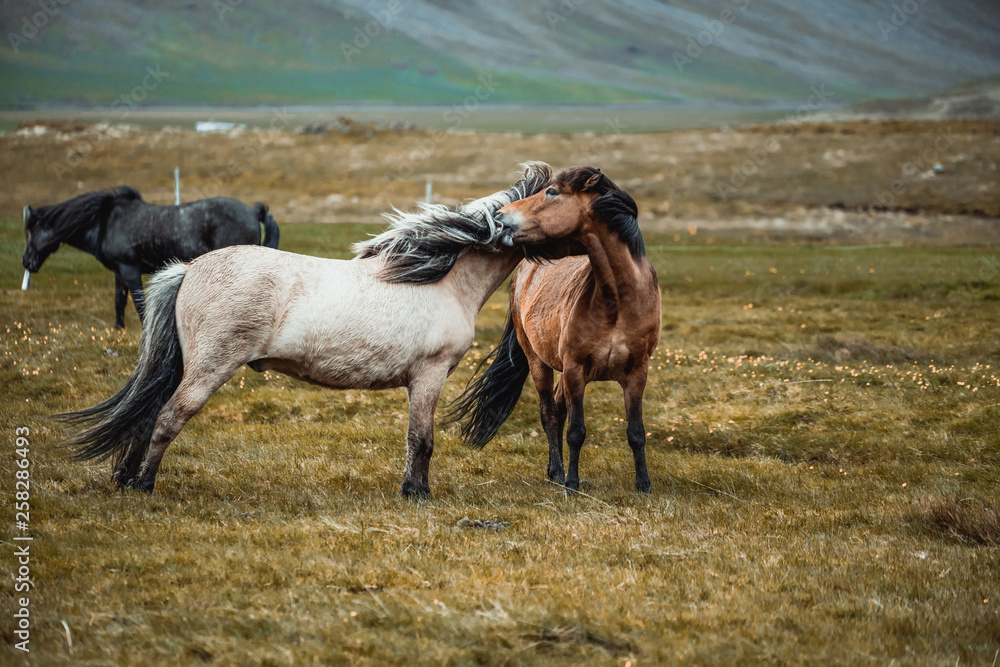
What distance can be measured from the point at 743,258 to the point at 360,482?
81.4ft

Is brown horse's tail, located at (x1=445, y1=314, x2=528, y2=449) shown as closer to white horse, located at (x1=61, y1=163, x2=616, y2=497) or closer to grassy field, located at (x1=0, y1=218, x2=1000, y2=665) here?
grassy field, located at (x1=0, y1=218, x2=1000, y2=665)

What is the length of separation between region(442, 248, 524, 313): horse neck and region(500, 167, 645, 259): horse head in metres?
0.32

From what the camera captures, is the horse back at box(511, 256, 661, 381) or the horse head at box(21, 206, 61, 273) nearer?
the horse back at box(511, 256, 661, 381)

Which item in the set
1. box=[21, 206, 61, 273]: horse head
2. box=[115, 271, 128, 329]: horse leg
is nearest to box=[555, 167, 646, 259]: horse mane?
box=[115, 271, 128, 329]: horse leg

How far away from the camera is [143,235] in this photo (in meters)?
14.8

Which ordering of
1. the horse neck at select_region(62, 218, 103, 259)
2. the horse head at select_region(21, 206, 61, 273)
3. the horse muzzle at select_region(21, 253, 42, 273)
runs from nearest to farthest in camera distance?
1. the horse neck at select_region(62, 218, 103, 259)
2. the horse head at select_region(21, 206, 61, 273)
3. the horse muzzle at select_region(21, 253, 42, 273)

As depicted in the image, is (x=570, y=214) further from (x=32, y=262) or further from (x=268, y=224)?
(x=32, y=262)

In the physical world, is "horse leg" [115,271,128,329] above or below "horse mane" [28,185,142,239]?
below

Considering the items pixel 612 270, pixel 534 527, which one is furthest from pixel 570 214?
pixel 534 527

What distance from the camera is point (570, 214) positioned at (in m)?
7.10

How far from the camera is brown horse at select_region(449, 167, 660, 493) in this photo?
7176mm

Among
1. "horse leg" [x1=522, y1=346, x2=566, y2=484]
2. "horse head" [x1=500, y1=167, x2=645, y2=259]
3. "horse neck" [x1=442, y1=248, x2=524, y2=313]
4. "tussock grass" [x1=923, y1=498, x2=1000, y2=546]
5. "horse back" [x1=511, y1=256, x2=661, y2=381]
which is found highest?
"horse head" [x1=500, y1=167, x2=645, y2=259]

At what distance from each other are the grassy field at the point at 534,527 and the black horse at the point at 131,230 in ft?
5.44

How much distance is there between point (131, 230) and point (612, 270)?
1081 cm
